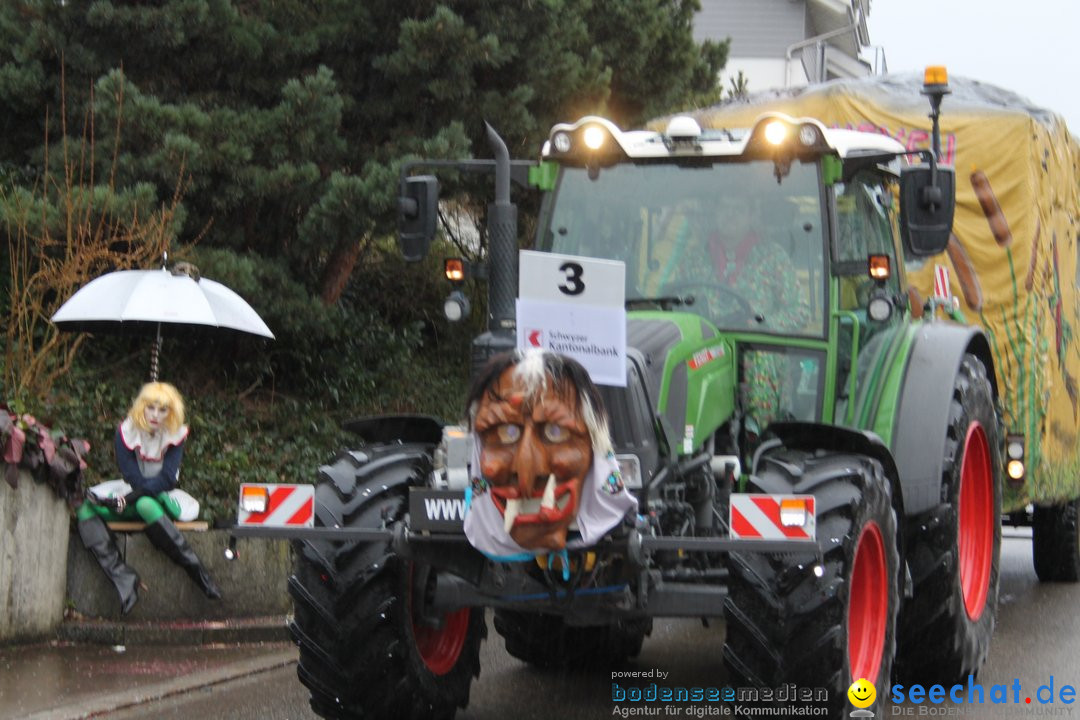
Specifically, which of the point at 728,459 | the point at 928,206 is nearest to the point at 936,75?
the point at 928,206

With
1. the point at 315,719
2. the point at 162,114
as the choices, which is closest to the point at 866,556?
the point at 315,719

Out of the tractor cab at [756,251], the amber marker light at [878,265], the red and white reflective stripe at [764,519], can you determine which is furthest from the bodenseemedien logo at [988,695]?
the red and white reflective stripe at [764,519]

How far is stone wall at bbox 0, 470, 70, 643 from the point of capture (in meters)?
9.30

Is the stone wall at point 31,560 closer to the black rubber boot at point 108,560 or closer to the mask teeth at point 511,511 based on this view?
the black rubber boot at point 108,560

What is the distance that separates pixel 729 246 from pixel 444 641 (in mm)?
2244

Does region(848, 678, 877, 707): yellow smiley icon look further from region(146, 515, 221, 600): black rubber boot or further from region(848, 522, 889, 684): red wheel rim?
region(146, 515, 221, 600): black rubber boot

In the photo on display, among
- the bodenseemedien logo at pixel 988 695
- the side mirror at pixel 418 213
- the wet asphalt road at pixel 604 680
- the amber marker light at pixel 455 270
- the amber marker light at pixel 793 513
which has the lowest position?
the wet asphalt road at pixel 604 680

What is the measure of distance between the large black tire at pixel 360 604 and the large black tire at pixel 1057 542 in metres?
7.26

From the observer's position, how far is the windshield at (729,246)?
756 cm

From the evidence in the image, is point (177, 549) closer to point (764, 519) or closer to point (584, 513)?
point (584, 513)

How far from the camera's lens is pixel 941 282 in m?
10.3

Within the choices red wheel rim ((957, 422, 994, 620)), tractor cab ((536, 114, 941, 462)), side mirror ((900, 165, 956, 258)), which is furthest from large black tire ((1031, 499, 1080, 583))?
side mirror ((900, 165, 956, 258))

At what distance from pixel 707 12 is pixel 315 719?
35.9 metres

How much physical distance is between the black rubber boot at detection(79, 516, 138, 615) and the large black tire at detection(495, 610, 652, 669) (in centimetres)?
253
